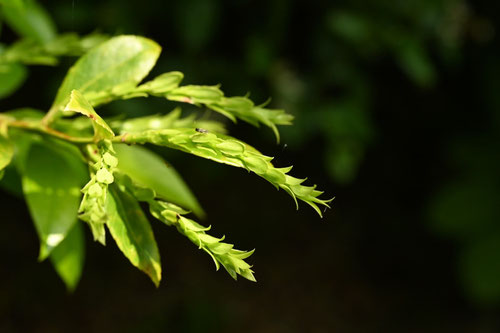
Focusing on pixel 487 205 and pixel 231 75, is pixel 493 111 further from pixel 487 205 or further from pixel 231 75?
pixel 231 75

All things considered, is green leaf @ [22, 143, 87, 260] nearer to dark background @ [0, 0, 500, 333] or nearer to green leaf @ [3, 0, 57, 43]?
green leaf @ [3, 0, 57, 43]

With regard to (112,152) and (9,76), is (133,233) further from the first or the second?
(9,76)

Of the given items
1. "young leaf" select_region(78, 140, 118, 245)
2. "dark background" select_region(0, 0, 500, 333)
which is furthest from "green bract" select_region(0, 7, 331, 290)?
"dark background" select_region(0, 0, 500, 333)

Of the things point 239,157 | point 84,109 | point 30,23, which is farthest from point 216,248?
point 30,23

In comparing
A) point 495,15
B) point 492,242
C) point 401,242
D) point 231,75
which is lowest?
point 401,242

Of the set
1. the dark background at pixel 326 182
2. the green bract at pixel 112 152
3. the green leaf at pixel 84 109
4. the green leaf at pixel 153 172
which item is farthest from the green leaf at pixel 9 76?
the dark background at pixel 326 182

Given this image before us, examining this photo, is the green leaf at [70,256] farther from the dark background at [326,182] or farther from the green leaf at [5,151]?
the dark background at [326,182]

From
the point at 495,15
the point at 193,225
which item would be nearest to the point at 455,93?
the point at 495,15
